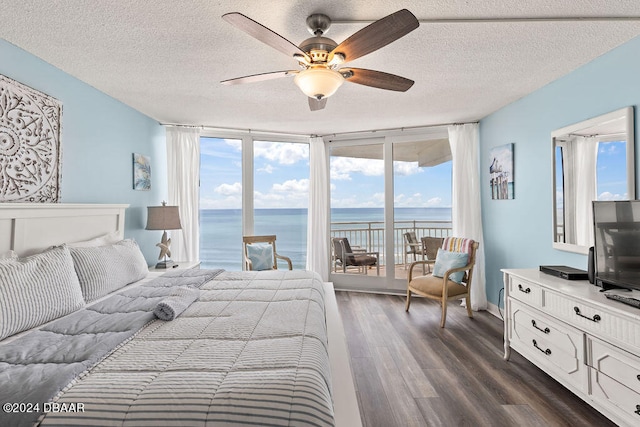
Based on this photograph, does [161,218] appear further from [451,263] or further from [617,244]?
[617,244]

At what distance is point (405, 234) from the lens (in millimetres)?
4883

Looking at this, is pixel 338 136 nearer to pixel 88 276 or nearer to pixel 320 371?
pixel 88 276

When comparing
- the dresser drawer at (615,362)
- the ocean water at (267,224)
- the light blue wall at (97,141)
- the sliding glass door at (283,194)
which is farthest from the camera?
the sliding glass door at (283,194)

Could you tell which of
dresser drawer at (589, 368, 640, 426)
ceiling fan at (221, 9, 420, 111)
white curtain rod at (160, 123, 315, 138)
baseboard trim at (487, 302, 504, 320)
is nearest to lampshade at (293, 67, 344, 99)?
ceiling fan at (221, 9, 420, 111)

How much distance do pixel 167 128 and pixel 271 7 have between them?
3044 mm

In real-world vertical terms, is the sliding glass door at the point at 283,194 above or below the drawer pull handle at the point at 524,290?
above

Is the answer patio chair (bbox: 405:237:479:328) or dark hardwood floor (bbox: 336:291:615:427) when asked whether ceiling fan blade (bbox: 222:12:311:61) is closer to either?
dark hardwood floor (bbox: 336:291:615:427)

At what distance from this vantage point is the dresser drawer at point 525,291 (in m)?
2.33

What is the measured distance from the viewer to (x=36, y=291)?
1.66 meters

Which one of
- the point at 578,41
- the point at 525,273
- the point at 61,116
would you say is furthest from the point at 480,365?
the point at 61,116

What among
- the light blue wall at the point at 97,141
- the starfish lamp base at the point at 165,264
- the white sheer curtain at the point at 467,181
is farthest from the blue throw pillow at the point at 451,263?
the light blue wall at the point at 97,141

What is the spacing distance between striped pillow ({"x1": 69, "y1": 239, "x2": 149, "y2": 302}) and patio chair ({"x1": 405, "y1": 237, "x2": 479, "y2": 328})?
3002 mm

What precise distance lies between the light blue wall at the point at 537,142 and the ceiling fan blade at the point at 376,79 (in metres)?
1.60

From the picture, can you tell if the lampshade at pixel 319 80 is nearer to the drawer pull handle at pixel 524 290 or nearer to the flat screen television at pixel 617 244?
the flat screen television at pixel 617 244
